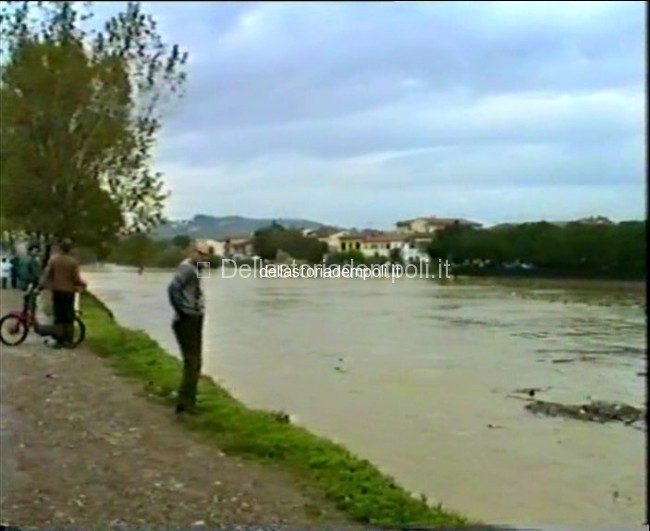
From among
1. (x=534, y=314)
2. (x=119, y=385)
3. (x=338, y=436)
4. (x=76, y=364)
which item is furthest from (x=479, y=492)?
(x=534, y=314)

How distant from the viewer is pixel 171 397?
11.5m

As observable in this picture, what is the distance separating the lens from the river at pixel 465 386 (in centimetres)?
920

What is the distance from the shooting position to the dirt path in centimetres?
627

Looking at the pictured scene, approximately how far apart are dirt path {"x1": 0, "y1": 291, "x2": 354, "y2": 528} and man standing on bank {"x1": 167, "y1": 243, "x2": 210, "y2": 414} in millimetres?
736

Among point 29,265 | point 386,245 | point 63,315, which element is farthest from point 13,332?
point 386,245

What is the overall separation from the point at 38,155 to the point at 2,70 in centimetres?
214

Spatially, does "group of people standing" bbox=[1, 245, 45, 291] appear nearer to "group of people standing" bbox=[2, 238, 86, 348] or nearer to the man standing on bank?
"group of people standing" bbox=[2, 238, 86, 348]

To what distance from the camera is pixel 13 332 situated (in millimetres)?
16562

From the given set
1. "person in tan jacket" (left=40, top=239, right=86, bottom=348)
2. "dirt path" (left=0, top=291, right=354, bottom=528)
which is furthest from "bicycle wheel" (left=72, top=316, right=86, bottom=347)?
"dirt path" (left=0, top=291, right=354, bottom=528)

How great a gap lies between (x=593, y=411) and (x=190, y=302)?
6.70m

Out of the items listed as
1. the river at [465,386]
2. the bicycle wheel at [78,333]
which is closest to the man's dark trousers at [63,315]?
the bicycle wheel at [78,333]

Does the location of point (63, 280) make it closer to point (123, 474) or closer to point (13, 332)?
point (13, 332)

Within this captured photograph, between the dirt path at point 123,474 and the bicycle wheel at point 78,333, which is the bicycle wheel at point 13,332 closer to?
the bicycle wheel at point 78,333

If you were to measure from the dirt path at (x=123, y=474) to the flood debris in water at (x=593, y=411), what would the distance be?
19.2 ft
